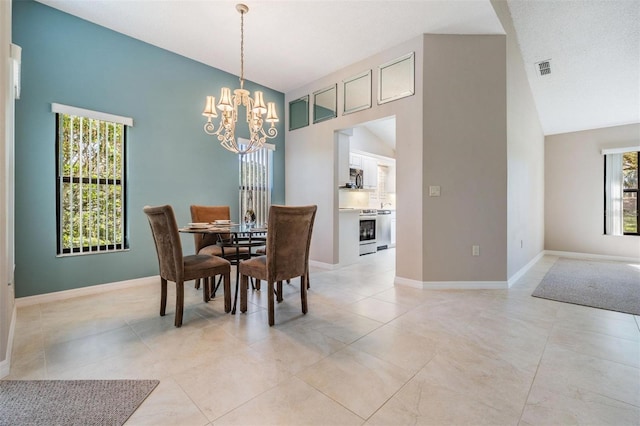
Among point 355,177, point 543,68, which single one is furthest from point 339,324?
point 543,68

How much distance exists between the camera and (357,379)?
163 centimetres

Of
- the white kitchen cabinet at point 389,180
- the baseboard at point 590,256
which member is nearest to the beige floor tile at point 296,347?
the white kitchen cabinet at point 389,180

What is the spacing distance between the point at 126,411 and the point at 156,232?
1.45 meters

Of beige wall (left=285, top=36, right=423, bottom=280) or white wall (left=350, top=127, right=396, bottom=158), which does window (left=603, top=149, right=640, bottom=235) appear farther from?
beige wall (left=285, top=36, right=423, bottom=280)

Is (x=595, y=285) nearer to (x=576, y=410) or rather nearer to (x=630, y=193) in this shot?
(x=576, y=410)

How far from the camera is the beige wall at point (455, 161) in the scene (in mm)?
3375

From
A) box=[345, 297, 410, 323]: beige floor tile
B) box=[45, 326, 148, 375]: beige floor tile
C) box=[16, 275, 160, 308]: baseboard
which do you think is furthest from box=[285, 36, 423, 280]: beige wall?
box=[45, 326, 148, 375]: beige floor tile

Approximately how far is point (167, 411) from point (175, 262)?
48.1 inches

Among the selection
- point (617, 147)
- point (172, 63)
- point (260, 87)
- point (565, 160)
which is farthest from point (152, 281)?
point (617, 147)

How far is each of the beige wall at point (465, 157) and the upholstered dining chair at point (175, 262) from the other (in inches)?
96.4

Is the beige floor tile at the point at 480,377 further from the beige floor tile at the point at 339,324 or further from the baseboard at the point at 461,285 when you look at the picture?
the baseboard at the point at 461,285

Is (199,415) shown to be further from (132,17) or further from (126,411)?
(132,17)

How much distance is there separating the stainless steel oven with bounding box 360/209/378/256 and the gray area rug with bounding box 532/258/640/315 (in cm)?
298

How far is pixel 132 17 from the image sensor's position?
320cm
